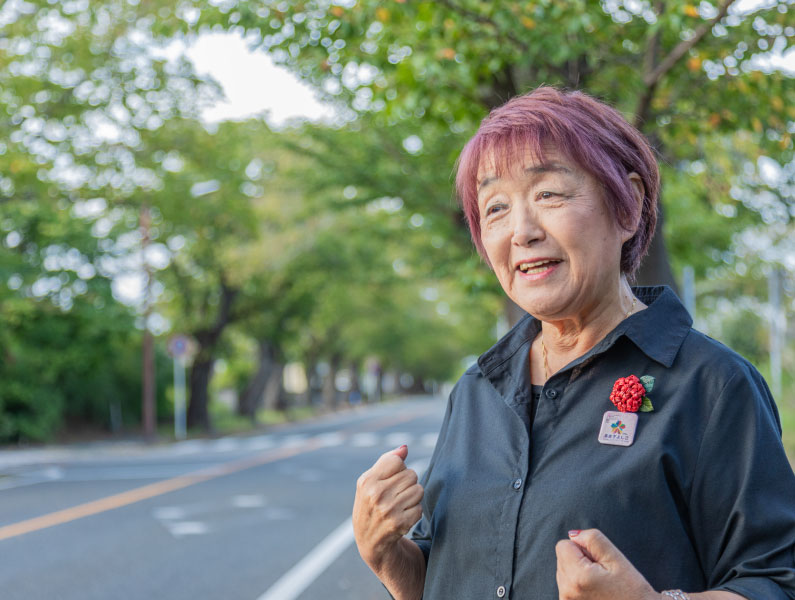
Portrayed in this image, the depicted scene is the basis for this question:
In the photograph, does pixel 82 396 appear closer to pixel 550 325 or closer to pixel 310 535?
pixel 310 535

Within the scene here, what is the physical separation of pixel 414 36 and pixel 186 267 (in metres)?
22.9

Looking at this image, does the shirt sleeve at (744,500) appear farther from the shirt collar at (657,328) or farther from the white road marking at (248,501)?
the white road marking at (248,501)

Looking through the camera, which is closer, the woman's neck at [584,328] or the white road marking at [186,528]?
the woman's neck at [584,328]

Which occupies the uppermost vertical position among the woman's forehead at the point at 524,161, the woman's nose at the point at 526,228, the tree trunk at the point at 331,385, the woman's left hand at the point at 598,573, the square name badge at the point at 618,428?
the woman's forehead at the point at 524,161

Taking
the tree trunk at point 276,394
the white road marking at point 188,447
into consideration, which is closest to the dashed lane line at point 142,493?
the white road marking at point 188,447

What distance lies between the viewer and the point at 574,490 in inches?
63.5

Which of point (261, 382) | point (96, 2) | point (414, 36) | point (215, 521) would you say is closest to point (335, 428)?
point (261, 382)

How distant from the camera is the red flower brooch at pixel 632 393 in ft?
5.28

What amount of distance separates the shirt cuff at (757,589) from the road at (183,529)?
5.66 m

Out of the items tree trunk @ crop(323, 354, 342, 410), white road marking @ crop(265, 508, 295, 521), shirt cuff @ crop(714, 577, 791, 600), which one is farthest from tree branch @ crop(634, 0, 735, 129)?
tree trunk @ crop(323, 354, 342, 410)

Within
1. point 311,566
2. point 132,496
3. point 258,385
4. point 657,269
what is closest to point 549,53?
point 657,269

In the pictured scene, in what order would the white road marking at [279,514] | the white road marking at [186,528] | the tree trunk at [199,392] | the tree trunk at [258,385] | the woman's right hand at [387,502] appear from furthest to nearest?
the tree trunk at [258,385] < the tree trunk at [199,392] < the white road marking at [279,514] < the white road marking at [186,528] < the woman's right hand at [387,502]

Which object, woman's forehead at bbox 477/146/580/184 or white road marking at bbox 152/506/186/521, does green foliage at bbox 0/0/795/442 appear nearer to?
woman's forehead at bbox 477/146/580/184

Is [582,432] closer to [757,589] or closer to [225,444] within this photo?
[757,589]
